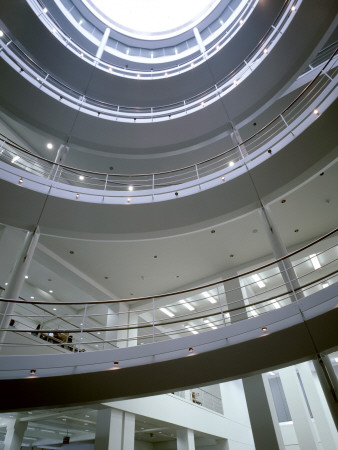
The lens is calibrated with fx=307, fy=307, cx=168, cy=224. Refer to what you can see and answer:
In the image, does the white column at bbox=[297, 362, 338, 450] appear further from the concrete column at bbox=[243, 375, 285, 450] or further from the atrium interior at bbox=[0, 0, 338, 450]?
the concrete column at bbox=[243, 375, 285, 450]

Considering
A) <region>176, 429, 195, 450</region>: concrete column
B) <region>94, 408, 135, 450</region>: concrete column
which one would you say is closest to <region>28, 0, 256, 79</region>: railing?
<region>94, 408, 135, 450</region>: concrete column

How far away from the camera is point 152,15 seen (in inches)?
436

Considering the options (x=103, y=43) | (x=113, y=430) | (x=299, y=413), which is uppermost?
(x=103, y=43)

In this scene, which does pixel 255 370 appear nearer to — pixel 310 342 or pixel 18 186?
pixel 310 342

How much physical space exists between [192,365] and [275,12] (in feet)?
24.6

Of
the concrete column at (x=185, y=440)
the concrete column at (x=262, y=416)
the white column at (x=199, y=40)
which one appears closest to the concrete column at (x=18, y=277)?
the concrete column at (x=262, y=416)

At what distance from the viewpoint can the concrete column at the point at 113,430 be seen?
4672 mm

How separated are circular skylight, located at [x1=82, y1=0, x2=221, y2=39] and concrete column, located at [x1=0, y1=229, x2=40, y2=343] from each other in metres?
8.70

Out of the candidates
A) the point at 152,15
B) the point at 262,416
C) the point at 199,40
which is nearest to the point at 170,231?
the point at 262,416

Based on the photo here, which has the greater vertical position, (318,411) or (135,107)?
(135,107)

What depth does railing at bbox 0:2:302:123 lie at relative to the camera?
20.7ft

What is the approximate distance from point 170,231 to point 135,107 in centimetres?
431

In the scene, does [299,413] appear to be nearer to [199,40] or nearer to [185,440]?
[185,440]

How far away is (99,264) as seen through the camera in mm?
6043
